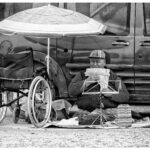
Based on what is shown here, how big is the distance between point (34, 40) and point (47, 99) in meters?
1.16

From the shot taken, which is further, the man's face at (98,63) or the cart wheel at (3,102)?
the man's face at (98,63)

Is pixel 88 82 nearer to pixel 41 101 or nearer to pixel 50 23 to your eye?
pixel 41 101

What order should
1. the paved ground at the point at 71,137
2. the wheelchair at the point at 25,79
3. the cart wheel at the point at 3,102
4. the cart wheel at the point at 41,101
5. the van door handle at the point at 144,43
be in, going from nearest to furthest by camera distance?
the paved ground at the point at 71,137
the cart wheel at the point at 41,101
the wheelchair at the point at 25,79
the cart wheel at the point at 3,102
the van door handle at the point at 144,43

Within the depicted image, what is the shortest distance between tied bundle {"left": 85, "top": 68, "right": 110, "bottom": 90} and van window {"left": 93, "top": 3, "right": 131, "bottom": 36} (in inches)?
26.5

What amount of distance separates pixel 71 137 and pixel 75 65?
7.50 ft

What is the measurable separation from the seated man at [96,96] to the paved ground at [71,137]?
93 cm

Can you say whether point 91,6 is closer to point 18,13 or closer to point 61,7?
point 61,7

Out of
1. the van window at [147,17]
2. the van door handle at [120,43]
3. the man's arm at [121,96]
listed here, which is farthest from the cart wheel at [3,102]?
the van window at [147,17]

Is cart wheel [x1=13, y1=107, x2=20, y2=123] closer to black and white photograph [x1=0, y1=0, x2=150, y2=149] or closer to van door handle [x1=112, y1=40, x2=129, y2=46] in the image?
black and white photograph [x1=0, y1=0, x2=150, y2=149]

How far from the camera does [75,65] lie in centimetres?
1072

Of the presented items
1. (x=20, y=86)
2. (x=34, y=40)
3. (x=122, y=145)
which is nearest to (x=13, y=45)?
(x=34, y=40)

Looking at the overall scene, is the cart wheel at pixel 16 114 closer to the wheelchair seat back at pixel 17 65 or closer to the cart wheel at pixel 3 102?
the cart wheel at pixel 3 102

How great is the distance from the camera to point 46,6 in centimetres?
1032

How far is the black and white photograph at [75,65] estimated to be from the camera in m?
9.95
